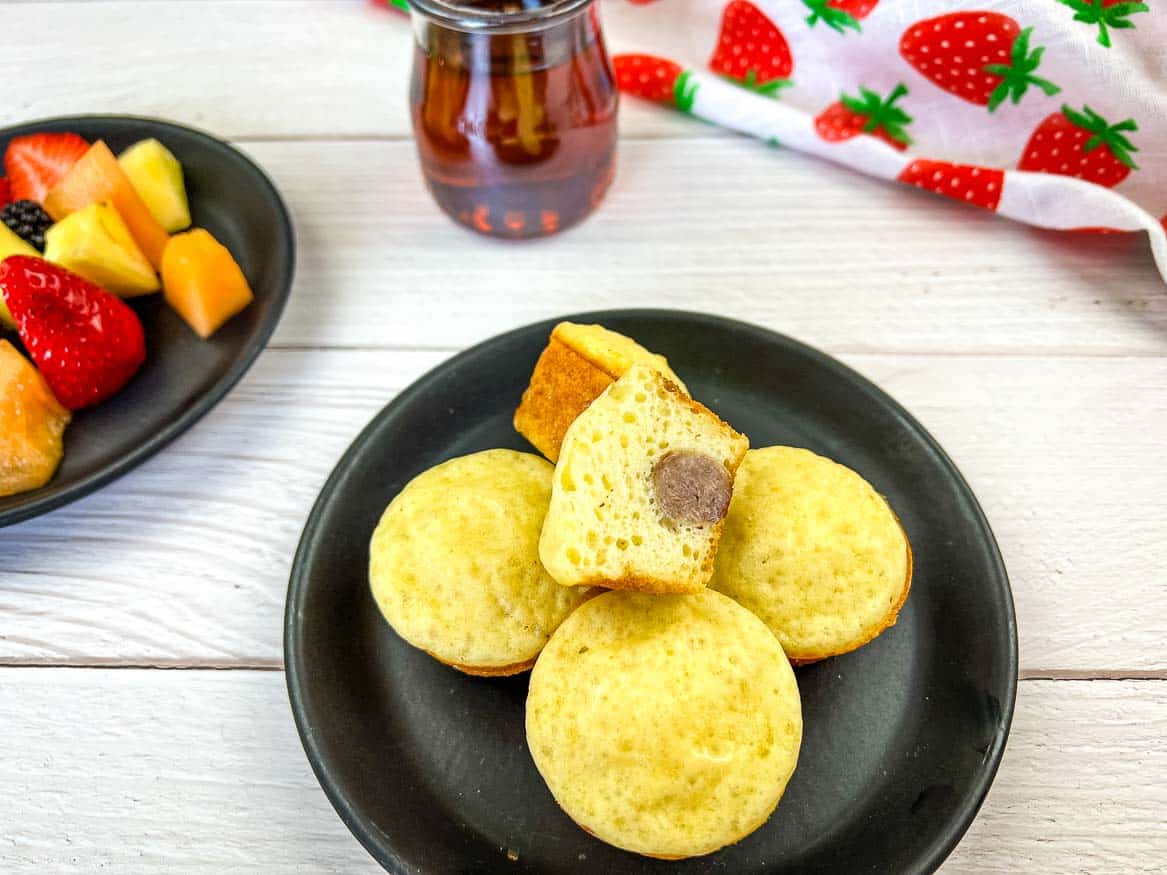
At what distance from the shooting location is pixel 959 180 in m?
1.48

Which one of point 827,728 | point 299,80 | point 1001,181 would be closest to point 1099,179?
point 1001,181

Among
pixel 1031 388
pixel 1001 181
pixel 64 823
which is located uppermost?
pixel 1001 181

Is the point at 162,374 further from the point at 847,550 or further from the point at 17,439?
the point at 847,550

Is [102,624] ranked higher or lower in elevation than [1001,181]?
lower

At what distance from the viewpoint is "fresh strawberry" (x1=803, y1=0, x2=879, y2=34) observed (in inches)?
58.3

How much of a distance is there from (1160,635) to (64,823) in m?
1.21

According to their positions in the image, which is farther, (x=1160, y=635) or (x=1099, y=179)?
(x=1099, y=179)

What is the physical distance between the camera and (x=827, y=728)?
0.92m

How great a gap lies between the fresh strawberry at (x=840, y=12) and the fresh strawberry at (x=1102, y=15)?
0.94ft

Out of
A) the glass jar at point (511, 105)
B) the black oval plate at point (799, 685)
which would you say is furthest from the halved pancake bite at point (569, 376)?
the glass jar at point (511, 105)

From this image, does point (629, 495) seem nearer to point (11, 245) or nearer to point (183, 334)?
point (183, 334)

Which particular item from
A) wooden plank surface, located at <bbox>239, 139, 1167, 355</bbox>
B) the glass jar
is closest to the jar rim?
the glass jar

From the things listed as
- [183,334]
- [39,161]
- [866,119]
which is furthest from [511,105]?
[39,161]

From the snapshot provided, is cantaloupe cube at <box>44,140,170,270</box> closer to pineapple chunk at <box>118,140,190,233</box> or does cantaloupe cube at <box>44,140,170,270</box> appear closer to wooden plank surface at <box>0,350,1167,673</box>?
pineapple chunk at <box>118,140,190,233</box>
